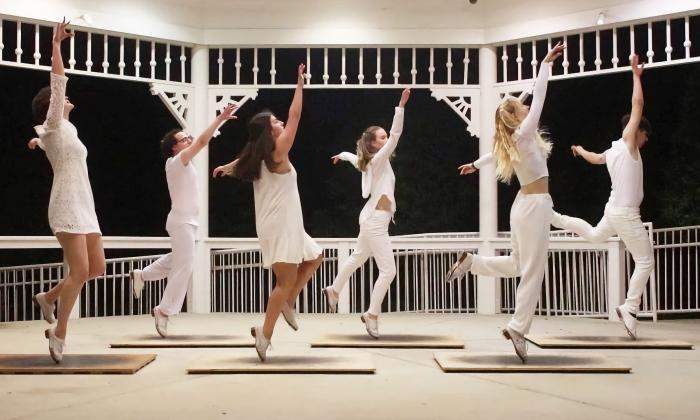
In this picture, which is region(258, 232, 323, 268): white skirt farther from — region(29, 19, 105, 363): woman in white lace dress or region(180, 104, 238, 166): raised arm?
region(29, 19, 105, 363): woman in white lace dress

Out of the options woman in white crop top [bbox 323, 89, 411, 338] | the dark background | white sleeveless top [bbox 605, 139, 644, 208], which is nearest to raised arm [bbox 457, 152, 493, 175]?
woman in white crop top [bbox 323, 89, 411, 338]

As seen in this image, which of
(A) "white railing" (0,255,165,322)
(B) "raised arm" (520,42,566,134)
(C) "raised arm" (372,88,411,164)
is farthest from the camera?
(A) "white railing" (0,255,165,322)

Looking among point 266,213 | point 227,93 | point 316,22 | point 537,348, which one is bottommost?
point 537,348

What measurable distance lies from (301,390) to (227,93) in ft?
18.1

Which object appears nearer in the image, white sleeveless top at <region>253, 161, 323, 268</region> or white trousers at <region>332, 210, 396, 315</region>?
white sleeveless top at <region>253, 161, 323, 268</region>

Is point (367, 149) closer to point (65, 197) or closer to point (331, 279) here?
point (65, 197)

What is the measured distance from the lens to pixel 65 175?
5059 millimetres

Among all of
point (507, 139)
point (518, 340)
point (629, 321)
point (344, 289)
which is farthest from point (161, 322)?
point (629, 321)

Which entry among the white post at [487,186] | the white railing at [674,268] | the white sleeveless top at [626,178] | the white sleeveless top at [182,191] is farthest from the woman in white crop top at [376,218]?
the white railing at [674,268]

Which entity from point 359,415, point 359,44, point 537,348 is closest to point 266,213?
point 359,415

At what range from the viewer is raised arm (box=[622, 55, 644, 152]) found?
6281 mm

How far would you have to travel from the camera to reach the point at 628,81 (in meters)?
12.7

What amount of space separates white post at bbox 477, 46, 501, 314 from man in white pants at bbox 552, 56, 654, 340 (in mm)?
2500

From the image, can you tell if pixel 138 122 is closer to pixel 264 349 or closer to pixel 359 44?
pixel 359 44
